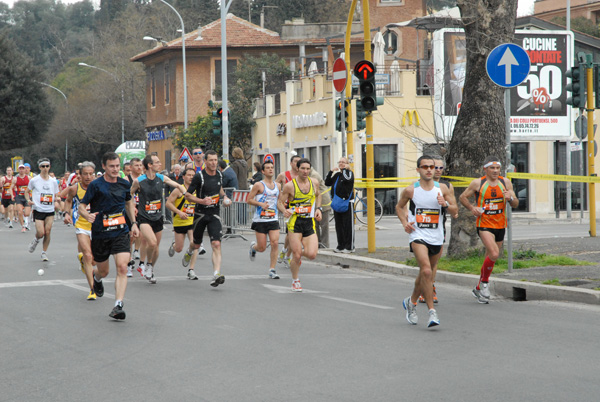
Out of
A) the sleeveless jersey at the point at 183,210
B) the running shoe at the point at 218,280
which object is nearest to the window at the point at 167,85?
the sleeveless jersey at the point at 183,210

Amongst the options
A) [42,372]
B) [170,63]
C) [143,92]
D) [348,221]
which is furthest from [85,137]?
[42,372]

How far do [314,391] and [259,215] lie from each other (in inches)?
327

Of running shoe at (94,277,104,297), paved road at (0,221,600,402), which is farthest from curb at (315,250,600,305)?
running shoe at (94,277,104,297)

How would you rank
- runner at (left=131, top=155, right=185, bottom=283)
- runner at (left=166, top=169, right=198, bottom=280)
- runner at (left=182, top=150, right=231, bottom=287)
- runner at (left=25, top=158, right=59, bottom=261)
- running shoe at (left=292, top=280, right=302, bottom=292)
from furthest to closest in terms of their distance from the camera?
runner at (left=25, top=158, right=59, bottom=261), runner at (left=166, top=169, right=198, bottom=280), runner at (left=131, top=155, right=185, bottom=283), runner at (left=182, top=150, right=231, bottom=287), running shoe at (left=292, top=280, right=302, bottom=292)

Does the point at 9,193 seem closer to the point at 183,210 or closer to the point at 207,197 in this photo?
the point at 183,210

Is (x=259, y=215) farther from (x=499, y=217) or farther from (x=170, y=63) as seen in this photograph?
(x=170, y=63)

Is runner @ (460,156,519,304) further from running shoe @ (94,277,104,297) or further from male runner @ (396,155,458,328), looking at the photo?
running shoe @ (94,277,104,297)

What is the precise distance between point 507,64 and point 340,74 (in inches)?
230

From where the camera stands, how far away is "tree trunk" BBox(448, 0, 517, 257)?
14969 millimetres

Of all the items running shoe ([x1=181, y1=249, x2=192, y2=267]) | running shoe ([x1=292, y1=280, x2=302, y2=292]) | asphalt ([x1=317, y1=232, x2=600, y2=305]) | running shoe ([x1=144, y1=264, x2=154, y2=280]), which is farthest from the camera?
running shoe ([x1=181, y1=249, x2=192, y2=267])

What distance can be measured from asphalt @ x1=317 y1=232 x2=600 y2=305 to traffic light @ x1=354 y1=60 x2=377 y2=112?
9.23 ft

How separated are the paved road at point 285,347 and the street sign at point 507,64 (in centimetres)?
305

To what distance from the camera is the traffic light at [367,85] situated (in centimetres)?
1752

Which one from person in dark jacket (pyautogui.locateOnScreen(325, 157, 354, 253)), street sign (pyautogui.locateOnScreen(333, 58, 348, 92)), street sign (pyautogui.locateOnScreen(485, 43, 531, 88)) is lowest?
person in dark jacket (pyautogui.locateOnScreen(325, 157, 354, 253))
